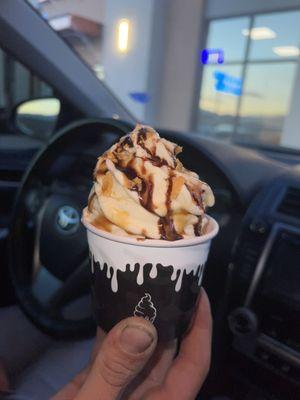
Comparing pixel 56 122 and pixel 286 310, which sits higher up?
pixel 56 122

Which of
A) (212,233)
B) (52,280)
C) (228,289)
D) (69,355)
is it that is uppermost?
(212,233)

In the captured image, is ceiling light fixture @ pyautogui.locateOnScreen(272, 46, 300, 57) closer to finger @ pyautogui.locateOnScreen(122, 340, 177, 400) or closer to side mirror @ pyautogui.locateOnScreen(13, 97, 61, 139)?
side mirror @ pyautogui.locateOnScreen(13, 97, 61, 139)

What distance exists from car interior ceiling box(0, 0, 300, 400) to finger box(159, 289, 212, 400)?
Result: 0.23 meters

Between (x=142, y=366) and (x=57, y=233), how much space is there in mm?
909

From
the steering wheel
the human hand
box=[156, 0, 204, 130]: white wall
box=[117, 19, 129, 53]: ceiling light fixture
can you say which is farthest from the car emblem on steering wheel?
box=[117, 19, 129, 53]: ceiling light fixture

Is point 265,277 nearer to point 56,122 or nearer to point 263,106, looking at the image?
point 56,122

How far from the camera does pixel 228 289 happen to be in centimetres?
121

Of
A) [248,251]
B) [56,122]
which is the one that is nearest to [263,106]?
[56,122]

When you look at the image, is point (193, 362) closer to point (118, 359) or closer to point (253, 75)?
point (118, 359)

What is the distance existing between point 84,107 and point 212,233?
123 centimetres

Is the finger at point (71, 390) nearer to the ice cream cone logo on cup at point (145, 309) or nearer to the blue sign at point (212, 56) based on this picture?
the ice cream cone logo on cup at point (145, 309)

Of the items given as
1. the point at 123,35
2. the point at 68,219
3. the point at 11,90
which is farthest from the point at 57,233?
the point at 123,35

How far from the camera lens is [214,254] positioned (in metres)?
1.29

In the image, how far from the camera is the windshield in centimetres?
916
